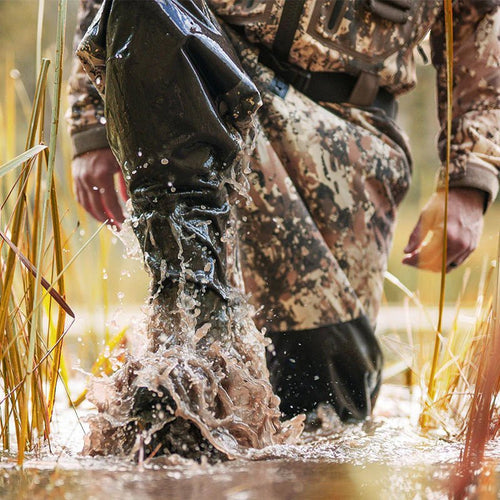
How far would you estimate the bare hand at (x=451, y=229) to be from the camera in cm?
173

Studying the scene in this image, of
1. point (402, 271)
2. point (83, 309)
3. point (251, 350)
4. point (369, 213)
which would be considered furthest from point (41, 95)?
point (402, 271)

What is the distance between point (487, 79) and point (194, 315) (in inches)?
43.3

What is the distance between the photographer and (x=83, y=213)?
74.0 inches

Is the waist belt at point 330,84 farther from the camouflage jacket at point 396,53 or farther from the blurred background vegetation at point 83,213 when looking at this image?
the blurred background vegetation at point 83,213

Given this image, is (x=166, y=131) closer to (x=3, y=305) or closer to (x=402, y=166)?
(x=3, y=305)

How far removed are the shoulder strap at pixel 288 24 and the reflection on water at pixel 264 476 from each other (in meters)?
0.84

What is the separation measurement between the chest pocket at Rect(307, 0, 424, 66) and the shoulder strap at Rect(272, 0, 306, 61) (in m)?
0.03

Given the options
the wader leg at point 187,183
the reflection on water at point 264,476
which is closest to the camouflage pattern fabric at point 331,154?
the wader leg at point 187,183

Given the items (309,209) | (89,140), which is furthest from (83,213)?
(309,209)

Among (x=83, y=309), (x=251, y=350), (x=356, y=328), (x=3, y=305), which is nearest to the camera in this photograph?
(x=3, y=305)

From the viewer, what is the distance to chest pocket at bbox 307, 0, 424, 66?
1.58 metres

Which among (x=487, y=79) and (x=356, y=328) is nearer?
(x=356, y=328)

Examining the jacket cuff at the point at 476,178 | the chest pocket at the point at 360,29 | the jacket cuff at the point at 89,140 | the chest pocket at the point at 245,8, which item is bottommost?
the jacket cuff at the point at 476,178

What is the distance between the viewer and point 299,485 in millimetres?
803
